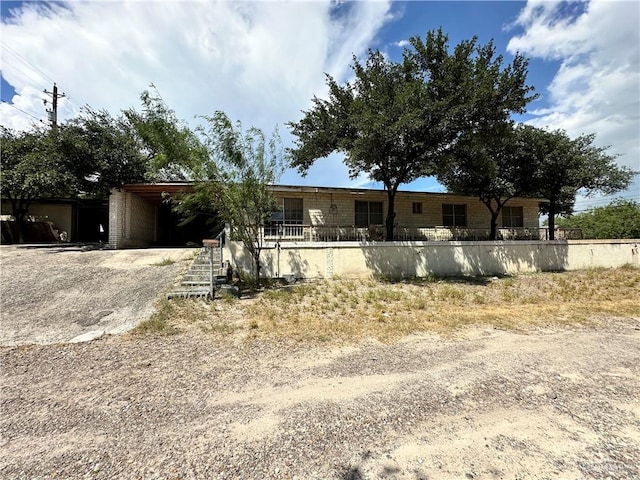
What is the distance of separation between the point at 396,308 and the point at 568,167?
1389 cm

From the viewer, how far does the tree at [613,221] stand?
25.9m

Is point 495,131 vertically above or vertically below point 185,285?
above

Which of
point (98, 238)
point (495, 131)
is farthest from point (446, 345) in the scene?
point (98, 238)

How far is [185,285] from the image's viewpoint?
879 centimetres

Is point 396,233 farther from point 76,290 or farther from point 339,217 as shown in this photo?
point 76,290

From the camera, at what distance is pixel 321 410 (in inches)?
130

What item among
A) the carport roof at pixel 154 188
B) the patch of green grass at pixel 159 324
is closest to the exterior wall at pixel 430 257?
Answer: the patch of green grass at pixel 159 324

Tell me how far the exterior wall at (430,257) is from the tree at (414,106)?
3405 mm

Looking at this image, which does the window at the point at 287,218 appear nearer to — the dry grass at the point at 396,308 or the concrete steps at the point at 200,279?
the concrete steps at the point at 200,279

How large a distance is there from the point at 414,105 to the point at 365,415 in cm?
973

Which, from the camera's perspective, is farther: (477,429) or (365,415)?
(365,415)

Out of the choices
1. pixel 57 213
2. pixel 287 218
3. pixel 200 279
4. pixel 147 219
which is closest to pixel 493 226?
pixel 287 218

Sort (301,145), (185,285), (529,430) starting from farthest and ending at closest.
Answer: (301,145)
(185,285)
(529,430)

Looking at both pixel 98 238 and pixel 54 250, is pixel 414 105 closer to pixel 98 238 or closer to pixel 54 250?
pixel 54 250
